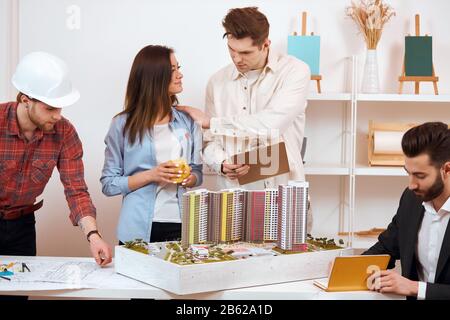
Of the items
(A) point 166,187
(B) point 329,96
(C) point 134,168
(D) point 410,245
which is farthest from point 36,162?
(B) point 329,96

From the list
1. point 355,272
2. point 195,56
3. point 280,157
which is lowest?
point 355,272

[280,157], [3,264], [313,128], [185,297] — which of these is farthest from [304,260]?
[313,128]

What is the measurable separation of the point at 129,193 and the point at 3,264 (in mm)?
697

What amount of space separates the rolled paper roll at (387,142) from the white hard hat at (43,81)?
2051 millimetres

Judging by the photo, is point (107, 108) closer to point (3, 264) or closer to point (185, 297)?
point (3, 264)

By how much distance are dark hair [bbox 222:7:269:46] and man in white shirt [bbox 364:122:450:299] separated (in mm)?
944

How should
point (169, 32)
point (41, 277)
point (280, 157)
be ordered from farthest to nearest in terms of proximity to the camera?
point (169, 32) → point (280, 157) → point (41, 277)

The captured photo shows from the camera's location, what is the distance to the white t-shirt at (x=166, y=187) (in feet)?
10.2

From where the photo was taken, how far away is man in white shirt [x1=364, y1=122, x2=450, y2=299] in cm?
235

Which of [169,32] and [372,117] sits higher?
[169,32]

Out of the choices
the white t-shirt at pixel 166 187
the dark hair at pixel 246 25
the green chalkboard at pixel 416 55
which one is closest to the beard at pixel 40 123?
the white t-shirt at pixel 166 187

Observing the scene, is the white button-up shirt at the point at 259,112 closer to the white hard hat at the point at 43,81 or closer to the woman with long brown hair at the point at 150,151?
the woman with long brown hair at the point at 150,151

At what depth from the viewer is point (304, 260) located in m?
2.51
